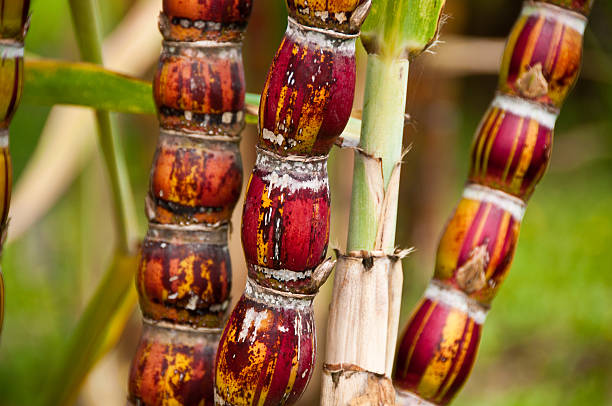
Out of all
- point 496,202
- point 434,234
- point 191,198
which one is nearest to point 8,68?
point 191,198

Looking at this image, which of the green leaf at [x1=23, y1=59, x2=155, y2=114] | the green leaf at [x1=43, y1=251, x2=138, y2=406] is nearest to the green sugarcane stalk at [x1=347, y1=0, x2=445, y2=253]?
the green leaf at [x1=23, y1=59, x2=155, y2=114]

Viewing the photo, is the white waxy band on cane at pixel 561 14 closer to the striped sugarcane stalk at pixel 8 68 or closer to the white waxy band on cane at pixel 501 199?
the white waxy band on cane at pixel 501 199

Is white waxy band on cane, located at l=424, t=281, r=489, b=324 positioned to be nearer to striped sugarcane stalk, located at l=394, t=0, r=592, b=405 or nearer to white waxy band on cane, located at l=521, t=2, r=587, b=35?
striped sugarcane stalk, located at l=394, t=0, r=592, b=405

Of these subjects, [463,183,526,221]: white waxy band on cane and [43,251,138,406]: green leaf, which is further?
[43,251,138,406]: green leaf

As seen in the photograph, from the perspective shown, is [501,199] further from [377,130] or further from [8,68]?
[8,68]

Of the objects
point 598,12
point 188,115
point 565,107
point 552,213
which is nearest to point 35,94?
point 188,115

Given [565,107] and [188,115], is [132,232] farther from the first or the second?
[565,107]
